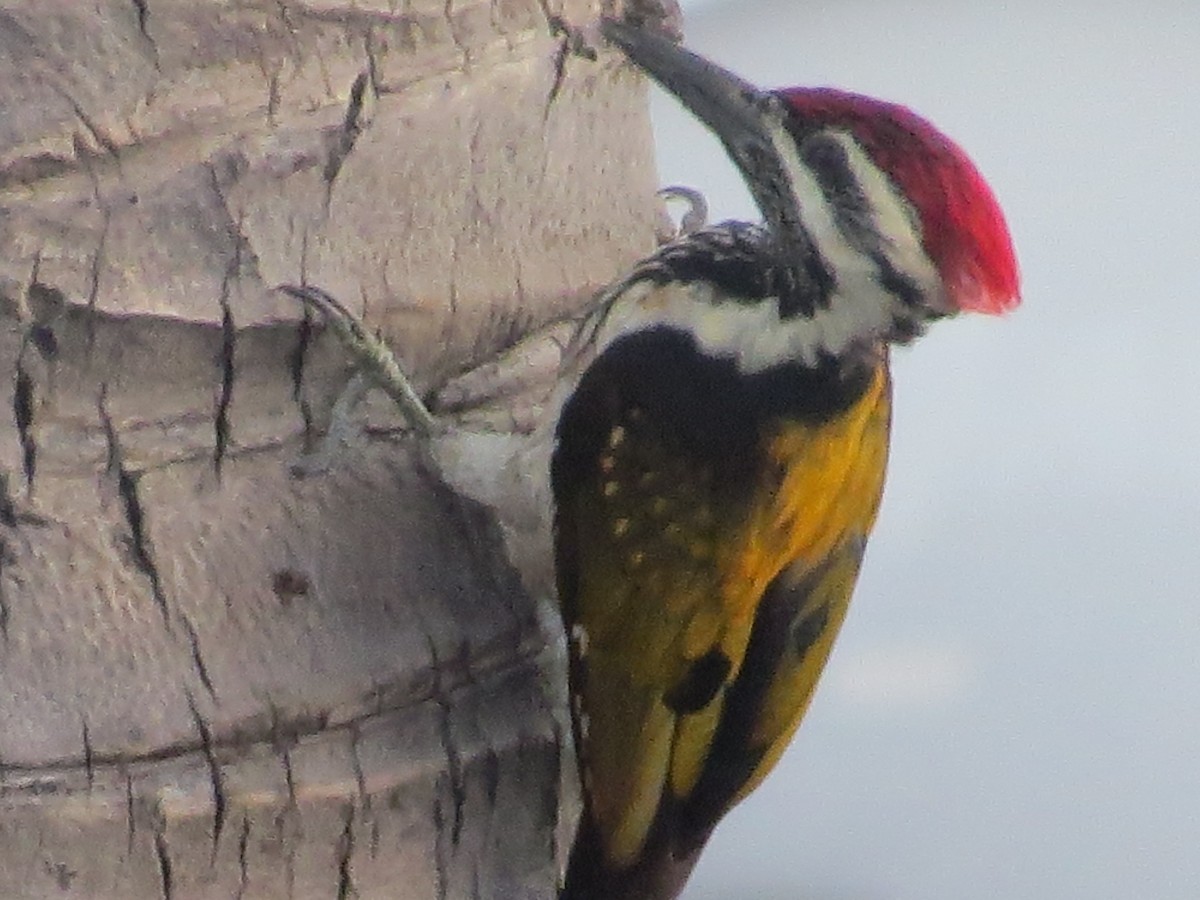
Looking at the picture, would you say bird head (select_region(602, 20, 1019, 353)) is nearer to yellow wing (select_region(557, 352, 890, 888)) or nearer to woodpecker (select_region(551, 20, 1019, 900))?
woodpecker (select_region(551, 20, 1019, 900))

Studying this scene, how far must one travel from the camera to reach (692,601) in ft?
5.03

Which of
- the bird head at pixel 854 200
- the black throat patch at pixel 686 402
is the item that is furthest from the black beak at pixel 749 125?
the black throat patch at pixel 686 402

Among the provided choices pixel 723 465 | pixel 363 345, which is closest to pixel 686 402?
pixel 723 465

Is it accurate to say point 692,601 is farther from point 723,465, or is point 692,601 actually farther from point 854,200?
point 854,200

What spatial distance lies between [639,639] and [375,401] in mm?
368

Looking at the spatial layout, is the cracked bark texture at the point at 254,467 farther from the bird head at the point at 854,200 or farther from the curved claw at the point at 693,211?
the curved claw at the point at 693,211

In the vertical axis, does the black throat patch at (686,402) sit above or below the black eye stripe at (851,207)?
below

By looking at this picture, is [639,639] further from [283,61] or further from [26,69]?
[26,69]

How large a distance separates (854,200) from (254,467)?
0.63m

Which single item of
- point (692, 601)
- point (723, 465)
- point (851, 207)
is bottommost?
point (692, 601)

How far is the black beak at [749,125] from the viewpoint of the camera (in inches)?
61.9

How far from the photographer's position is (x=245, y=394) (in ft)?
4.20

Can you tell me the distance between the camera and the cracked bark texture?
118cm

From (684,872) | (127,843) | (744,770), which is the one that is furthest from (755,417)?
(127,843)
